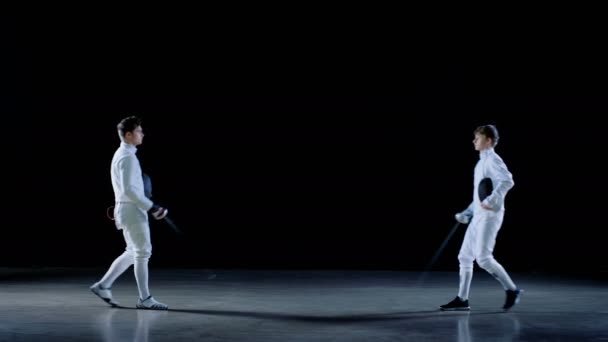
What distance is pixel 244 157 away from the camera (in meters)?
9.81

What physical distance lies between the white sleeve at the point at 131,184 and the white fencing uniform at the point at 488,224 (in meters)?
2.34

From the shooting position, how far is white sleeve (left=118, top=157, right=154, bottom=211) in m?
5.78

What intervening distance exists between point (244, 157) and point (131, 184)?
4.06 meters

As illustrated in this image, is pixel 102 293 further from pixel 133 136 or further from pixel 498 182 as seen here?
pixel 498 182

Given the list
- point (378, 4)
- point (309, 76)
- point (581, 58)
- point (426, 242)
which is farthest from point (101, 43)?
point (581, 58)

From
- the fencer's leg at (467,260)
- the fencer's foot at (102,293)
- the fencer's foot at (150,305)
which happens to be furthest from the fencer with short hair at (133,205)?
the fencer's leg at (467,260)

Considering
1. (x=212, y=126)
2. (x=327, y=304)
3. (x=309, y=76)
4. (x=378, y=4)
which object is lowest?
(x=327, y=304)

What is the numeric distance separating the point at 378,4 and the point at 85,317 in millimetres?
5633

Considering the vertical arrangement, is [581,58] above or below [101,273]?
above

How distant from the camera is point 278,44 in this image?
32.0 ft

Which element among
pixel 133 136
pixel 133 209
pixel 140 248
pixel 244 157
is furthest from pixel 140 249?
pixel 244 157

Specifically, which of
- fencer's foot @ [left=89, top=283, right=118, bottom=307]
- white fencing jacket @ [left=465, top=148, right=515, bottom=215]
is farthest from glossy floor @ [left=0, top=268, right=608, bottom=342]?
white fencing jacket @ [left=465, top=148, right=515, bottom=215]

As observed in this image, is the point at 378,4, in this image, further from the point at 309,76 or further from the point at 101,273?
the point at 101,273

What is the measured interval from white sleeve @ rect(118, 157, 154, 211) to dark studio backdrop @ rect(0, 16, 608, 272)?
3.93m
